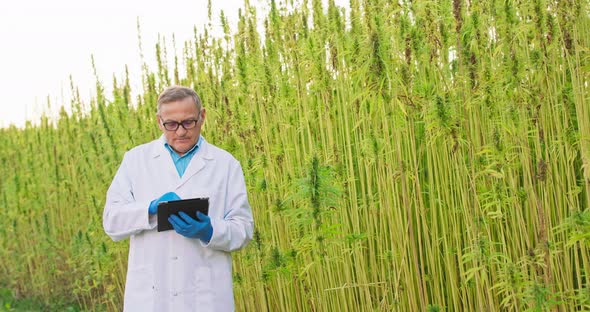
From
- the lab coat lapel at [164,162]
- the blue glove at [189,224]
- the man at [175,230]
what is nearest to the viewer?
the blue glove at [189,224]

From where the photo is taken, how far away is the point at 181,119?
222 cm

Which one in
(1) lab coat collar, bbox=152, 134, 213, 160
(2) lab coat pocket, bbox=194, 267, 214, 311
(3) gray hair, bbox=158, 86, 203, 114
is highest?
(3) gray hair, bbox=158, 86, 203, 114

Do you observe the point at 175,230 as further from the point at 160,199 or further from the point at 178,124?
the point at 178,124

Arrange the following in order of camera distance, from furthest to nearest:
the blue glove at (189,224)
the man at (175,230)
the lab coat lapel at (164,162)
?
1. the lab coat lapel at (164,162)
2. the man at (175,230)
3. the blue glove at (189,224)

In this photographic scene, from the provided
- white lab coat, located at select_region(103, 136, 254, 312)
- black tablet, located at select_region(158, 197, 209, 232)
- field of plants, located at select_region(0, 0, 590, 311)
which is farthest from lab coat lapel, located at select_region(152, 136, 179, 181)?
field of plants, located at select_region(0, 0, 590, 311)

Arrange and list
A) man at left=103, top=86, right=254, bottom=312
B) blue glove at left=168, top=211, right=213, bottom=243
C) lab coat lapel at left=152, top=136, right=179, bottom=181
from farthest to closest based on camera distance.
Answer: lab coat lapel at left=152, top=136, right=179, bottom=181, man at left=103, top=86, right=254, bottom=312, blue glove at left=168, top=211, right=213, bottom=243

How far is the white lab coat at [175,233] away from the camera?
2203mm

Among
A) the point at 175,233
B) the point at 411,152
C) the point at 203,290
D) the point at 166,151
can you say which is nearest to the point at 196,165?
the point at 166,151

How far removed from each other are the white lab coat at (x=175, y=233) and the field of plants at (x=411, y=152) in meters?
0.29

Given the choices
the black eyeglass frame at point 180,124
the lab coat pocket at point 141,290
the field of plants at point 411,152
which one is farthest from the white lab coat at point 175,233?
the field of plants at point 411,152

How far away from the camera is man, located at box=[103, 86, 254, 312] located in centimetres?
220

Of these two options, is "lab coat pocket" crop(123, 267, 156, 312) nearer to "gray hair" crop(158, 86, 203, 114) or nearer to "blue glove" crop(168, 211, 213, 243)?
"blue glove" crop(168, 211, 213, 243)

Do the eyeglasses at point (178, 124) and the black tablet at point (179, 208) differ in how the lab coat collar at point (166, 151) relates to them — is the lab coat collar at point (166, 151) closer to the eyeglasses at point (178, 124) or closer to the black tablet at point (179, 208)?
the eyeglasses at point (178, 124)

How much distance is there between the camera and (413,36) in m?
2.41
